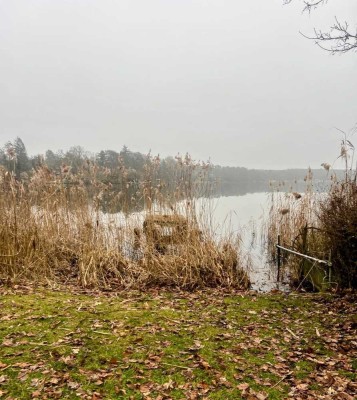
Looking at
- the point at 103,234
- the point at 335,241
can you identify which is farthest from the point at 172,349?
the point at 103,234

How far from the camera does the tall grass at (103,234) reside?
5414 millimetres

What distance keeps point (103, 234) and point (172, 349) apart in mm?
3759

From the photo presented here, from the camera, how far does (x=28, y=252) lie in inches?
213

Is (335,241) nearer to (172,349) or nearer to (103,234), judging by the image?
(172,349)

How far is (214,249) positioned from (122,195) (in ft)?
7.60

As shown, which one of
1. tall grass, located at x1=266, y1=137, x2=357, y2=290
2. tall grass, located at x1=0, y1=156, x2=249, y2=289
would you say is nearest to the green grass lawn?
tall grass, located at x1=266, y1=137, x2=357, y2=290

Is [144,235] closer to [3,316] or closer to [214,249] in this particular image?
[214,249]

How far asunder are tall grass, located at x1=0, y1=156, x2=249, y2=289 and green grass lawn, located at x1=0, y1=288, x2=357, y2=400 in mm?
1153

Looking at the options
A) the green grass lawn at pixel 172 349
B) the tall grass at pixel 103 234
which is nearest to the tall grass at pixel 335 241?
the green grass lawn at pixel 172 349

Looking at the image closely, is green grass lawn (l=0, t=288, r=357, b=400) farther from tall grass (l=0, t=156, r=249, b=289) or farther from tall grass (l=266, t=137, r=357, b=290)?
tall grass (l=0, t=156, r=249, b=289)

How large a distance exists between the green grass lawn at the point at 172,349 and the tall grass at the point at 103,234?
1.15 meters

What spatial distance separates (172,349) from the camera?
9.49ft

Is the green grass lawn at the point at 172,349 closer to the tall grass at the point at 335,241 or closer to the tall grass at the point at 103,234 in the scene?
the tall grass at the point at 335,241

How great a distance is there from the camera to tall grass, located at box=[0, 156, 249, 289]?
5414 mm
